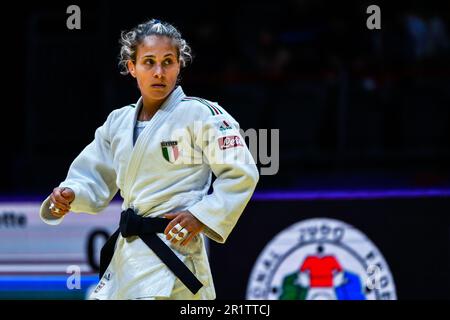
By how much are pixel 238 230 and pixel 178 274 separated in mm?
2768

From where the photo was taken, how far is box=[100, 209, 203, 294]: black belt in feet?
13.1

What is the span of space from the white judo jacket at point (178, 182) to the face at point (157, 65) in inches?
3.8

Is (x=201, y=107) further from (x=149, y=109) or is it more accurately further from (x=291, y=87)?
(x=291, y=87)

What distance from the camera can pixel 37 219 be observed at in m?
7.00

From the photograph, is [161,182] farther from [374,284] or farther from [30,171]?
[30,171]

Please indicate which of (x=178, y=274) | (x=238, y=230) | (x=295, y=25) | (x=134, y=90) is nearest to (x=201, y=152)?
(x=178, y=274)

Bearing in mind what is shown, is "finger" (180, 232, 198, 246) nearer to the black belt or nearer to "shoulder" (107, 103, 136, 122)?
the black belt

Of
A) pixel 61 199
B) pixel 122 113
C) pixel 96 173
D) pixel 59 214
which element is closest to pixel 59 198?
pixel 61 199

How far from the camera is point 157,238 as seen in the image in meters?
4.04

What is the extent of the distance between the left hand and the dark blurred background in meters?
3.58

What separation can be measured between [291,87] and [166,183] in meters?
4.32

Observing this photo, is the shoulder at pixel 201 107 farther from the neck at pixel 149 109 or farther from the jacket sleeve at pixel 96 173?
the jacket sleeve at pixel 96 173

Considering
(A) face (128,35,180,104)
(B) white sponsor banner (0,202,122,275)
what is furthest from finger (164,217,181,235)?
(B) white sponsor banner (0,202,122,275)

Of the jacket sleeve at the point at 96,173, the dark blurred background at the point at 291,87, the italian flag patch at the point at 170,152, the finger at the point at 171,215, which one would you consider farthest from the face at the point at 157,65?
the dark blurred background at the point at 291,87
